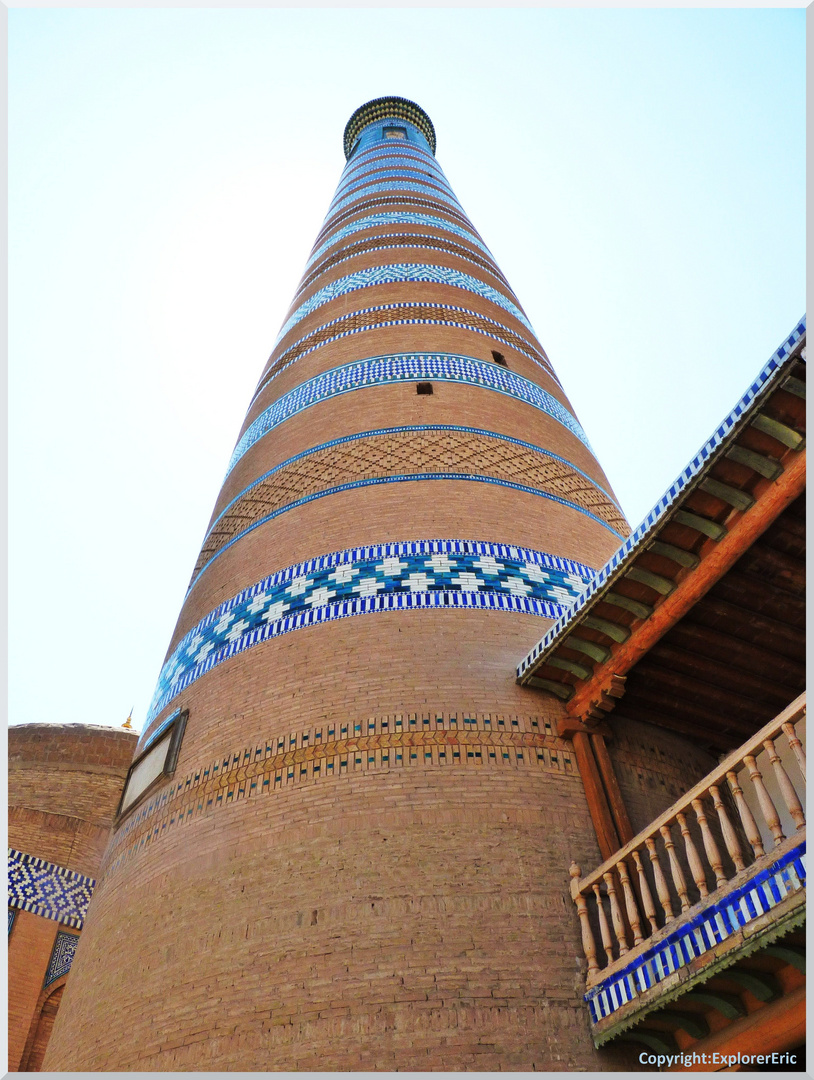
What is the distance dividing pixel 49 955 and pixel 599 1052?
418 centimetres

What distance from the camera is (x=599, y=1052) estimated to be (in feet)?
7.79

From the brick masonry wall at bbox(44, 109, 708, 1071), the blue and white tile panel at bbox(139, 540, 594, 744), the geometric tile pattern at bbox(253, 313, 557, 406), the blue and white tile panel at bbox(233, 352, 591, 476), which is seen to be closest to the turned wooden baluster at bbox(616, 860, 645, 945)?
the brick masonry wall at bbox(44, 109, 708, 1071)

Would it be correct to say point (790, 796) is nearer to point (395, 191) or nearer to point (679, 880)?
point (679, 880)

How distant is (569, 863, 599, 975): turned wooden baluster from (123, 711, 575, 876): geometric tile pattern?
486 millimetres

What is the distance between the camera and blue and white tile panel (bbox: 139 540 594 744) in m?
3.69

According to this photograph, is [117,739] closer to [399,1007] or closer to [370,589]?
[370,589]

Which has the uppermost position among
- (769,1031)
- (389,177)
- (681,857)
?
(389,177)

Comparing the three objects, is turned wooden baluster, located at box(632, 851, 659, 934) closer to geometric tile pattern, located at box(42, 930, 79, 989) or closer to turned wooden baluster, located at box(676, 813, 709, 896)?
turned wooden baluster, located at box(676, 813, 709, 896)

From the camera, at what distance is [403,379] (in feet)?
17.0

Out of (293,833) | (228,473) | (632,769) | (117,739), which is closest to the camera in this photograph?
(293,833)

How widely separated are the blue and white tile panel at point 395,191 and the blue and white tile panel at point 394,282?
2.02 metres

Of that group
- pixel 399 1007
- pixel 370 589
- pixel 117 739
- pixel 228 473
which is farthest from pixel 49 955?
pixel 399 1007

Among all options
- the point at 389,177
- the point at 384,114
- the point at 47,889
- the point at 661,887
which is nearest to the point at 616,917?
the point at 661,887

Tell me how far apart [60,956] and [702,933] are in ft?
15.0
